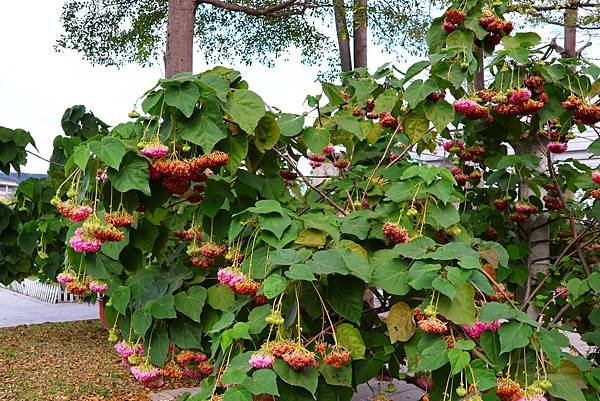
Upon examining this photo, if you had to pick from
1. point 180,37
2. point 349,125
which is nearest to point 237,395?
point 349,125

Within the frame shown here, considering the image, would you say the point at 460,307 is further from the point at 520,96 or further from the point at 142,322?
the point at 142,322

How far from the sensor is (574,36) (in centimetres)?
827

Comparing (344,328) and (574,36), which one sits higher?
(574,36)

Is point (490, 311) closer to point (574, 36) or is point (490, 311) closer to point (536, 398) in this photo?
point (536, 398)

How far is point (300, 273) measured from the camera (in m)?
1.50

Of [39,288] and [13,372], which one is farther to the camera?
[39,288]

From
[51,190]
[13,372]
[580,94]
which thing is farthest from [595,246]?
[13,372]

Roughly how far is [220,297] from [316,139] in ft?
2.17

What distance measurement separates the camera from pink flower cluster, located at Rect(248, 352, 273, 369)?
1490mm

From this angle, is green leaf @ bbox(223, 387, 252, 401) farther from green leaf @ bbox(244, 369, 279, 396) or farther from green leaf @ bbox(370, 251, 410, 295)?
green leaf @ bbox(370, 251, 410, 295)

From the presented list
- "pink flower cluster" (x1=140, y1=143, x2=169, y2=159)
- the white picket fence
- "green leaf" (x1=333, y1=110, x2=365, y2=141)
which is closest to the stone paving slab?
"green leaf" (x1=333, y1=110, x2=365, y2=141)

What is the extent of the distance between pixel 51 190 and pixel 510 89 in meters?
4.08

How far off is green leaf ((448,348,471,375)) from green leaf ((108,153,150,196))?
0.91 meters

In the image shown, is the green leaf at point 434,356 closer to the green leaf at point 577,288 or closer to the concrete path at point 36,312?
the green leaf at point 577,288
